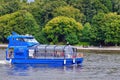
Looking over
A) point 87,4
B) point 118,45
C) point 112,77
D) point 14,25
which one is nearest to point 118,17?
point 118,45

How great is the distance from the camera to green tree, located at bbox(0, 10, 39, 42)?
172 meters

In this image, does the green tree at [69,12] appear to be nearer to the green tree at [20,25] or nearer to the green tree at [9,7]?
the green tree at [20,25]

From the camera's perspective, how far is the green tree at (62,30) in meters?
165

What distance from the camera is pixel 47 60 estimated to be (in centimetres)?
9525

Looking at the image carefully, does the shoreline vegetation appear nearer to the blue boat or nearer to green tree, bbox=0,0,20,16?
green tree, bbox=0,0,20,16

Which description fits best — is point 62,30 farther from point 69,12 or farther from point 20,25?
point 20,25

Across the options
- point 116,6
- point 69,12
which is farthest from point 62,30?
point 116,6

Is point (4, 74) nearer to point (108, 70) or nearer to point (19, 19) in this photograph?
point (108, 70)

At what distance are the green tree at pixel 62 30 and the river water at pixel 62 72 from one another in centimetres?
6769

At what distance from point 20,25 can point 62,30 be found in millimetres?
16118

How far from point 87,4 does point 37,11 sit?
19.6m

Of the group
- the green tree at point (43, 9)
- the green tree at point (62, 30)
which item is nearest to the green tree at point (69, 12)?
the green tree at point (43, 9)

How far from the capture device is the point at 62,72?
273 feet

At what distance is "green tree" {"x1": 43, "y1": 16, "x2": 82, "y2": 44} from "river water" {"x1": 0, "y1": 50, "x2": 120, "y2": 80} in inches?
2665
